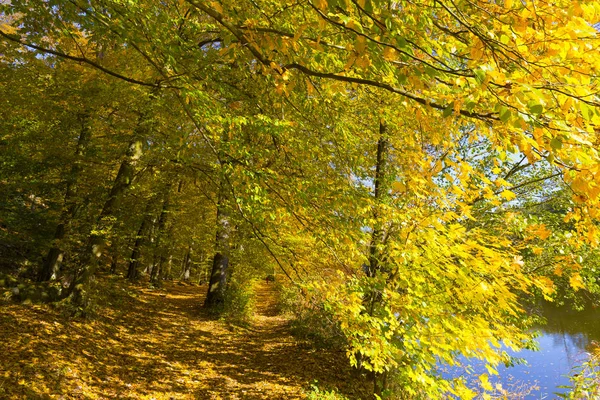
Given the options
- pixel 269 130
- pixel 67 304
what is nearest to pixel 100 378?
pixel 67 304

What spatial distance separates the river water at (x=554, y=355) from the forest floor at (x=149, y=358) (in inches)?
177

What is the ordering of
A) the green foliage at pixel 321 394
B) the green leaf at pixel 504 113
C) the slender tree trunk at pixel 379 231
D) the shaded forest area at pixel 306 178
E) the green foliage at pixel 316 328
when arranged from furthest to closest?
the green foliage at pixel 316 328 < the green foliage at pixel 321 394 < the slender tree trunk at pixel 379 231 < the shaded forest area at pixel 306 178 < the green leaf at pixel 504 113

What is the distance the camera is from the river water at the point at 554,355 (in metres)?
9.26

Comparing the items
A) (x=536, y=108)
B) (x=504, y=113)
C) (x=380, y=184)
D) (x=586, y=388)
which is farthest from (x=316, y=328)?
(x=536, y=108)

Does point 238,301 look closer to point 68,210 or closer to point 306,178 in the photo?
point 68,210

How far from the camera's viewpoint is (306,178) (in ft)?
14.0

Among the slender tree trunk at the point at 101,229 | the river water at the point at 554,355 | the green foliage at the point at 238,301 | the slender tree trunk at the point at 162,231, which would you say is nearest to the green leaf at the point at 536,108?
the slender tree trunk at the point at 101,229

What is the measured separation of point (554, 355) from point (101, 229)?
16.3 meters

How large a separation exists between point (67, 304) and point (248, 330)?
16.2ft

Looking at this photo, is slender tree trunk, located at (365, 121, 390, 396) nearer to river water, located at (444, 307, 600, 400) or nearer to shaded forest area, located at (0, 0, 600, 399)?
shaded forest area, located at (0, 0, 600, 399)

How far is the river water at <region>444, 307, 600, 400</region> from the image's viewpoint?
9.26 metres

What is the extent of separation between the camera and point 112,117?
770 cm

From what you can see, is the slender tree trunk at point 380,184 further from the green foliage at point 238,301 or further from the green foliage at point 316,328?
the green foliage at point 238,301

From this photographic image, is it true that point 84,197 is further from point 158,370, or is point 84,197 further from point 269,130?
point 269,130
